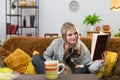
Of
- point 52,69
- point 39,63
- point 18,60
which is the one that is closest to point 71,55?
point 39,63

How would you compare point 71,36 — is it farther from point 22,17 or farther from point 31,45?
point 22,17

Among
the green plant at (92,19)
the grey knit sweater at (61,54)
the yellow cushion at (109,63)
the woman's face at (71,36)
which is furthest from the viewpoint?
the green plant at (92,19)

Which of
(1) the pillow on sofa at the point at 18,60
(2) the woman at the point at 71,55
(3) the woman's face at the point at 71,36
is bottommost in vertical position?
(1) the pillow on sofa at the point at 18,60

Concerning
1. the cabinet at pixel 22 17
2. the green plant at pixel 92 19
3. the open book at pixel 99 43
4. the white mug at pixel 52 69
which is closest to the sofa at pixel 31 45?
the open book at pixel 99 43

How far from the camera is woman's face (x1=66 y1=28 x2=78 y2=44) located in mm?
2613

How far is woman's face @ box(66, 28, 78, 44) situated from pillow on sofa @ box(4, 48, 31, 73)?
74 centimetres

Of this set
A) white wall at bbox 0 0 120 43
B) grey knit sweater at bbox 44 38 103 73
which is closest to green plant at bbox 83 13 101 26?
white wall at bbox 0 0 120 43

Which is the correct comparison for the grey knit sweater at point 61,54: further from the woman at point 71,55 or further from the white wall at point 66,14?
the white wall at point 66,14

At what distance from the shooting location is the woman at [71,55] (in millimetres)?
2629

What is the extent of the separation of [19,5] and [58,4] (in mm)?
914

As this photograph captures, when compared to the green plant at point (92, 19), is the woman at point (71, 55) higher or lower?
lower

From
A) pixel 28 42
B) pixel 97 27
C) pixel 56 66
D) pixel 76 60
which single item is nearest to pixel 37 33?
pixel 97 27

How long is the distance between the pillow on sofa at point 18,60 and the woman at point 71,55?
45cm

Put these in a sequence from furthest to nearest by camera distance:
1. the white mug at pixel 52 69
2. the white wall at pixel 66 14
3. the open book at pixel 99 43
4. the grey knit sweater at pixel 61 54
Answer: the white wall at pixel 66 14 → the grey knit sweater at pixel 61 54 → the open book at pixel 99 43 → the white mug at pixel 52 69
